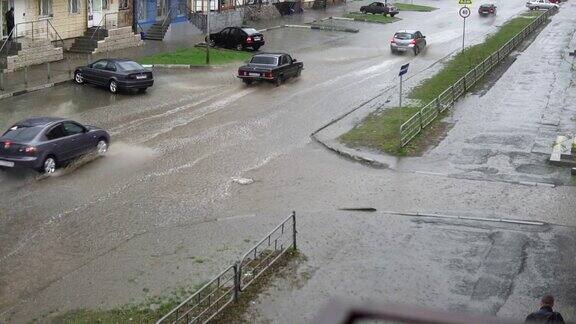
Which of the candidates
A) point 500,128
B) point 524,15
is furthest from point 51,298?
point 524,15

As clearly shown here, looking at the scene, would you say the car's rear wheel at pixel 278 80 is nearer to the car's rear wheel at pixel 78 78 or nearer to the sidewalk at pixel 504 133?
the sidewalk at pixel 504 133

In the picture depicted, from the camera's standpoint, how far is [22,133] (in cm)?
1839

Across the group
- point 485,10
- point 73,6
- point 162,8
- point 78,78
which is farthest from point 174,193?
point 485,10

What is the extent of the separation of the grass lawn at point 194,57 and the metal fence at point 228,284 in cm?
2241

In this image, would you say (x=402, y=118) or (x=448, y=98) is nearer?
(x=402, y=118)

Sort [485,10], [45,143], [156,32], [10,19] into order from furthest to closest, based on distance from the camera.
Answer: [485,10] → [156,32] → [10,19] → [45,143]

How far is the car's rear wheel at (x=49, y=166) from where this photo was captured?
1814cm

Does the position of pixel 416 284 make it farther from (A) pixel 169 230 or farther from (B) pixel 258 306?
(A) pixel 169 230

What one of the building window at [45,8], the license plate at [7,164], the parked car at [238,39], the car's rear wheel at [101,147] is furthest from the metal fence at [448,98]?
the building window at [45,8]

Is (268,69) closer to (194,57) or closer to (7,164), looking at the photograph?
(194,57)

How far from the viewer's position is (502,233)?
49.9 ft

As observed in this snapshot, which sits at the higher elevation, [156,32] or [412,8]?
[412,8]

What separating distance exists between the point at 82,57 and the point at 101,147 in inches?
639

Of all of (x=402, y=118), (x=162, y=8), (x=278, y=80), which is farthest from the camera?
(x=162, y=8)
